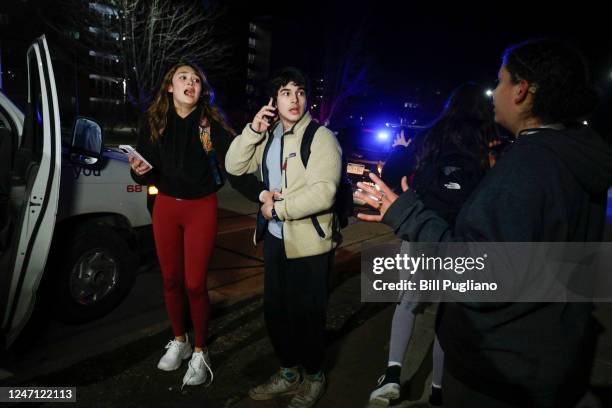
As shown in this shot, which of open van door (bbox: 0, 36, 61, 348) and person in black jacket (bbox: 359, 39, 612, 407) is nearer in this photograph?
person in black jacket (bbox: 359, 39, 612, 407)

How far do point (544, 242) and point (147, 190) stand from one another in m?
3.81

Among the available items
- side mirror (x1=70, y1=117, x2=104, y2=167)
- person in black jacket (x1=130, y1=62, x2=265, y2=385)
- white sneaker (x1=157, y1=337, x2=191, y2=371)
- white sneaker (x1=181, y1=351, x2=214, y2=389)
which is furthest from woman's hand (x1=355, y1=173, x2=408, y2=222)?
side mirror (x1=70, y1=117, x2=104, y2=167)

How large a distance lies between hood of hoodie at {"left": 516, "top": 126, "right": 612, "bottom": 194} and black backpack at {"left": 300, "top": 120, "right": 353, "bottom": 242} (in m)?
1.42

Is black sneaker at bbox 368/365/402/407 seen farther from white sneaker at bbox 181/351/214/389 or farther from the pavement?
white sneaker at bbox 181/351/214/389

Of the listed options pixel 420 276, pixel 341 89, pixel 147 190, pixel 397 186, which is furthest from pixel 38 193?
pixel 341 89

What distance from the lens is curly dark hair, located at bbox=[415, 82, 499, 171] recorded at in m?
2.60

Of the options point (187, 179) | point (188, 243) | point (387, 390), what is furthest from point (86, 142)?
point (387, 390)

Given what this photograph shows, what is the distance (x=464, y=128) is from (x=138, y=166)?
211 cm

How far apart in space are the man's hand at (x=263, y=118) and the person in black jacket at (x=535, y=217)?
58.0 inches

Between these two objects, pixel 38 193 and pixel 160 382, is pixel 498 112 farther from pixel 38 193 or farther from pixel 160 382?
pixel 38 193

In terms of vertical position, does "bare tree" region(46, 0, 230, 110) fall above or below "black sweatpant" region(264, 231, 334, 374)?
above

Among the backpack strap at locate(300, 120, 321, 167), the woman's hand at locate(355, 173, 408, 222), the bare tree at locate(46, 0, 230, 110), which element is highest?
the bare tree at locate(46, 0, 230, 110)

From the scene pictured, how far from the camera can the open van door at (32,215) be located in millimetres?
3023

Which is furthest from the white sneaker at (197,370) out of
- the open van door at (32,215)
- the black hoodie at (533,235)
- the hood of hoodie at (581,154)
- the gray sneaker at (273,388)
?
the hood of hoodie at (581,154)
